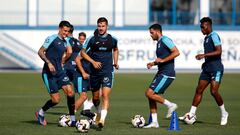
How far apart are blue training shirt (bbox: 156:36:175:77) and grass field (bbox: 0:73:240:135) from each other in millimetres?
1166

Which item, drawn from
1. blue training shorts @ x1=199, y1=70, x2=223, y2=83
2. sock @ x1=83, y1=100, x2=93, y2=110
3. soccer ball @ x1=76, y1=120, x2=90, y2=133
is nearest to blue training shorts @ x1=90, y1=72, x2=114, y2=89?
soccer ball @ x1=76, y1=120, x2=90, y2=133

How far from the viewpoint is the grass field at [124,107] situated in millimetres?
15750

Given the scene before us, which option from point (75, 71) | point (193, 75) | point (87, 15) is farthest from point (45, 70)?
point (87, 15)

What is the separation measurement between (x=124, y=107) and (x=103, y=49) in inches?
207

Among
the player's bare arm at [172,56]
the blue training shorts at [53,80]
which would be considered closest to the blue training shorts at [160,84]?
the player's bare arm at [172,56]

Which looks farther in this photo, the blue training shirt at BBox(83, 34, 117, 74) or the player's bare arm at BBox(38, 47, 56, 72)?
the blue training shirt at BBox(83, 34, 117, 74)

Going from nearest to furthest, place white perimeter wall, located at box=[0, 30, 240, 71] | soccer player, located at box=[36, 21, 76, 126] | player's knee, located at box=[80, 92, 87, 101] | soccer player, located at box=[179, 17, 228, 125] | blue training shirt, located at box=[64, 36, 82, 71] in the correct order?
soccer player, located at box=[36, 21, 76, 126] < soccer player, located at box=[179, 17, 228, 125] < player's knee, located at box=[80, 92, 87, 101] < blue training shirt, located at box=[64, 36, 82, 71] < white perimeter wall, located at box=[0, 30, 240, 71]

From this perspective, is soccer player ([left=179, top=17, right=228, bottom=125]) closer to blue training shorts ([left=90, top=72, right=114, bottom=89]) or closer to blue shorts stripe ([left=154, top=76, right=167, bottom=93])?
blue shorts stripe ([left=154, top=76, right=167, bottom=93])

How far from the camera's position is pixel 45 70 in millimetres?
16828

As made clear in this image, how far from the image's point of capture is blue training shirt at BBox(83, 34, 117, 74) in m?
16.5

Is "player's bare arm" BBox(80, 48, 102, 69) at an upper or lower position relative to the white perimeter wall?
upper

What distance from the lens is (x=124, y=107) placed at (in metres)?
21.6

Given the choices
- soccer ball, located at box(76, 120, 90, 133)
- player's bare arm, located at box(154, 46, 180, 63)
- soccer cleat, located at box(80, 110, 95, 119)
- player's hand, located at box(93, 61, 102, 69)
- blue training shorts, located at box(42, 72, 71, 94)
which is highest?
player's bare arm, located at box(154, 46, 180, 63)

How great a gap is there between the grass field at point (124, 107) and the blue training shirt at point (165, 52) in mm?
1166
